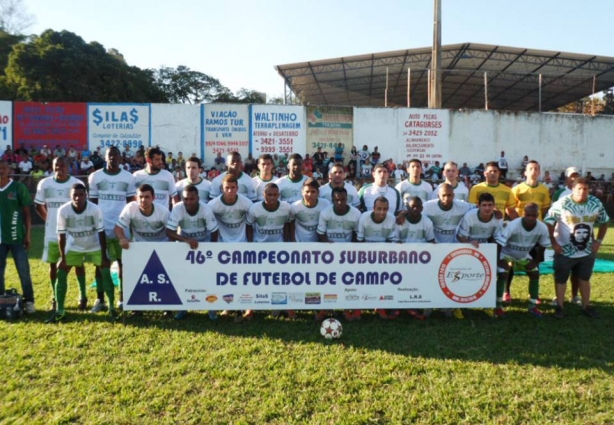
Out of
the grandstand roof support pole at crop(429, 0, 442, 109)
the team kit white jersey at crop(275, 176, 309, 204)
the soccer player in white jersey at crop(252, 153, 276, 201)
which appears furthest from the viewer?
the grandstand roof support pole at crop(429, 0, 442, 109)

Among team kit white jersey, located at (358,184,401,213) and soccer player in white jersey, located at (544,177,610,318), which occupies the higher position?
team kit white jersey, located at (358,184,401,213)

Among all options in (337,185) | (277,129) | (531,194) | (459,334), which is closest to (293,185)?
(337,185)

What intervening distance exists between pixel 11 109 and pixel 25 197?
60.4 feet

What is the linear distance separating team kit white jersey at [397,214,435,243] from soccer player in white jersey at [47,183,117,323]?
4098 mm

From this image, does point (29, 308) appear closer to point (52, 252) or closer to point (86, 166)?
point (52, 252)

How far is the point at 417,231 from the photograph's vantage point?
20.5ft

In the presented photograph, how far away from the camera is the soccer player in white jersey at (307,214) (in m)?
6.34

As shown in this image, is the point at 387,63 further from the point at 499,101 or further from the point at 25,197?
the point at 25,197

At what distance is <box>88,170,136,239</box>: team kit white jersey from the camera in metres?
6.75

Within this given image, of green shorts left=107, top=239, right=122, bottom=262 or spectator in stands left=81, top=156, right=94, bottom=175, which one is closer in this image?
green shorts left=107, top=239, right=122, bottom=262

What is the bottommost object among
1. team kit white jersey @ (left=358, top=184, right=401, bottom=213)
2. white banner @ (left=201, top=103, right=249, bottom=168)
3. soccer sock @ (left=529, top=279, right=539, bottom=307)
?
soccer sock @ (left=529, top=279, right=539, bottom=307)

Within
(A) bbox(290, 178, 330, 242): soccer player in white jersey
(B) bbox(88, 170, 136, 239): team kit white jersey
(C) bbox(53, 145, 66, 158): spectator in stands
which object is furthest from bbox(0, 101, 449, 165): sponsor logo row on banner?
Answer: (A) bbox(290, 178, 330, 242): soccer player in white jersey

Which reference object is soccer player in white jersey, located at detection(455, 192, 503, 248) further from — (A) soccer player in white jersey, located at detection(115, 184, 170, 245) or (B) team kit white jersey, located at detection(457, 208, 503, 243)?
(A) soccer player in white jersey, located at detection(115, 184, 170, 245)

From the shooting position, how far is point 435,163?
22.8 m
